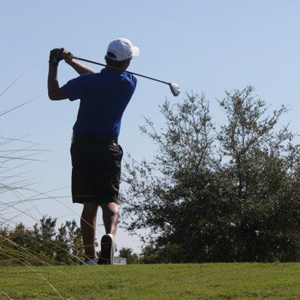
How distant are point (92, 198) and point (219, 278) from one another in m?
1.53

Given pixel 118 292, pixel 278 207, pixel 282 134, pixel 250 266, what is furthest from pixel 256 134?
pixel 118 292

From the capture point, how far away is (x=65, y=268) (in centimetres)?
Result: 782

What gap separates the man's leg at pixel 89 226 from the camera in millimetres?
8055

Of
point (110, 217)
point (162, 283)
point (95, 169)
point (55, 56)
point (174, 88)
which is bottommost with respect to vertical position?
point (162, 283)

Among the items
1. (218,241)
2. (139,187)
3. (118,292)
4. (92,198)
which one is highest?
(139,187)

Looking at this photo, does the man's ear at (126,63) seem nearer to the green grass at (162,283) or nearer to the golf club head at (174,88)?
the golf club head at (174,88)

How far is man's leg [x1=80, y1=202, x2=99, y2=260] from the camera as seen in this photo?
8055mm

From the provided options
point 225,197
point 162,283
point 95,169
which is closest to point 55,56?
point 95,169

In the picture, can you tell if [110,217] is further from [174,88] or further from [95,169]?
[174,88]

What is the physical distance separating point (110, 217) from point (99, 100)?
1.02 metres

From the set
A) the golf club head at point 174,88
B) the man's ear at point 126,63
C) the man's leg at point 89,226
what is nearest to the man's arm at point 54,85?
the man's ear at point 126,63

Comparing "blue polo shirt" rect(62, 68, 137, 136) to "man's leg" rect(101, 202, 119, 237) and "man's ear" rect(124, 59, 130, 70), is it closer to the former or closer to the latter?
"man's ear" rect(124, 59, 130, 70)

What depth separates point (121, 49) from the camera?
823cm

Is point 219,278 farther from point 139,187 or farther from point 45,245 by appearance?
point 139,187
